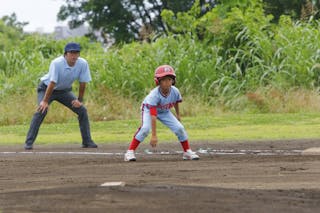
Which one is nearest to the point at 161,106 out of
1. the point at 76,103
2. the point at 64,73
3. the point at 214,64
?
the point at 64,73

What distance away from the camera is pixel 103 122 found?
21500 mm

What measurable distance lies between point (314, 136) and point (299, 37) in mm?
8500

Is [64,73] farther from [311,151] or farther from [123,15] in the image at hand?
[123,15]

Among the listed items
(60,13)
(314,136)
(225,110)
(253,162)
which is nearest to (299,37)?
(225,110)

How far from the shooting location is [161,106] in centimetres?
1219

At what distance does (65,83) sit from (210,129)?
490 cm

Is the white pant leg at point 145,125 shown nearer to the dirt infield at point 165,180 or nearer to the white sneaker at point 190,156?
the dirt infield at point 165,180

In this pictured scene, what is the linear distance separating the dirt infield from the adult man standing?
1.83 feet

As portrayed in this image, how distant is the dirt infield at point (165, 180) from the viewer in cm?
742

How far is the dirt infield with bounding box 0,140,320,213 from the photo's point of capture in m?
7.42

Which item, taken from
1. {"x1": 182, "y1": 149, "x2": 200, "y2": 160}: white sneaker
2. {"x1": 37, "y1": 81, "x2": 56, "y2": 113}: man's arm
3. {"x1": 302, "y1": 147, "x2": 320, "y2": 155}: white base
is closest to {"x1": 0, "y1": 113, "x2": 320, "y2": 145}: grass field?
{"x1": 37, "y1": 81, "x2": 56, "y2": 113}: man's arm

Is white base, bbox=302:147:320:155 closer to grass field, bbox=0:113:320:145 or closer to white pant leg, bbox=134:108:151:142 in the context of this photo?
white pant leg, bbox=134:108:151:142

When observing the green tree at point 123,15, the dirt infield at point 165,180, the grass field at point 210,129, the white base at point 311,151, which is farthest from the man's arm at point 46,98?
→ the green tree at point 123,15

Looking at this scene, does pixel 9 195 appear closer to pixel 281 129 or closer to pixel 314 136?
pixel 314 136
